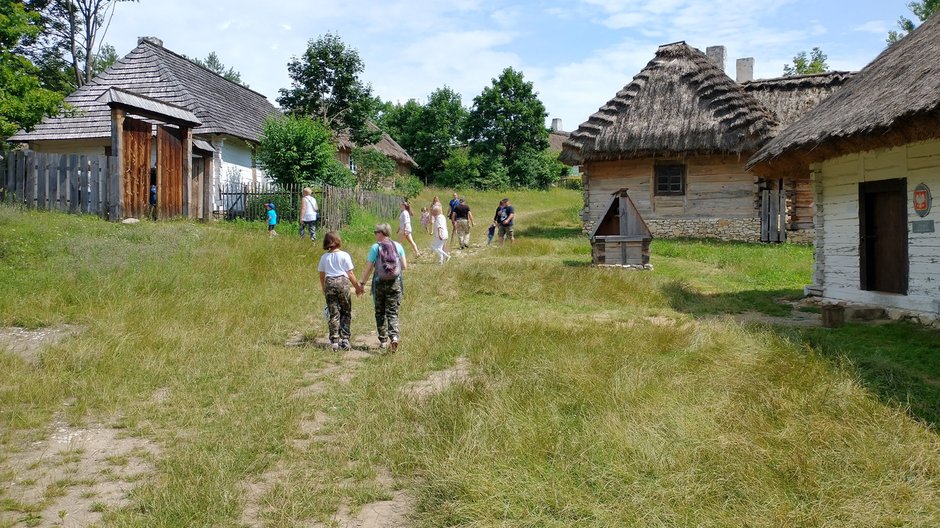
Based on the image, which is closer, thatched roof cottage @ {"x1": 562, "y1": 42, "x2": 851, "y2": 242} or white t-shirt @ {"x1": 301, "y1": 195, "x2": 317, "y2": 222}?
white t-shirt @ {"x1": 301, "y1": 195, "x2": 317, "y2": 222}

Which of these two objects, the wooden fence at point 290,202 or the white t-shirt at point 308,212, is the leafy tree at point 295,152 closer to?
Answer: the wooden fence at point 290,202

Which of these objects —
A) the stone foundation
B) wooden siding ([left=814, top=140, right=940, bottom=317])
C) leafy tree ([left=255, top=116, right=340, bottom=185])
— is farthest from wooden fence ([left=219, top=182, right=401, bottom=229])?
wooden siding ([left=814, top=140, right=940, bottom=317])

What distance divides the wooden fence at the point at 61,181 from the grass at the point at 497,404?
4.08 meters

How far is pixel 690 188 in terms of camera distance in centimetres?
2008

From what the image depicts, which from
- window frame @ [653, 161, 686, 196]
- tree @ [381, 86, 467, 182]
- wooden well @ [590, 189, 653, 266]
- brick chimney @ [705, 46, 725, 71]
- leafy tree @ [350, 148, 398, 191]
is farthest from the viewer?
tree @ [381, 86, 467, 182]

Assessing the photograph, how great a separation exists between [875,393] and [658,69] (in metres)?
17.7

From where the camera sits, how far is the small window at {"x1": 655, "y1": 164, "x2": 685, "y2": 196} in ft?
66.4

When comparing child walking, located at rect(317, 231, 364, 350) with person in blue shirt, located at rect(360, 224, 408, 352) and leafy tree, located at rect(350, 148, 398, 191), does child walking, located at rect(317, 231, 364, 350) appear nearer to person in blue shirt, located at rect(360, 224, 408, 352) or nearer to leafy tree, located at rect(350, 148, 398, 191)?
person in blue shirt, located at rect(360, 224, 408, 352)

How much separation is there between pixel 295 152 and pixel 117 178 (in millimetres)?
5694

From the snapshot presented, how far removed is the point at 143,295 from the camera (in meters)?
8.45

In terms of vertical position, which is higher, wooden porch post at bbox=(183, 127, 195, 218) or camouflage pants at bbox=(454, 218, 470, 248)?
wooden porch post at bbox=(183, 127, 195, 218)

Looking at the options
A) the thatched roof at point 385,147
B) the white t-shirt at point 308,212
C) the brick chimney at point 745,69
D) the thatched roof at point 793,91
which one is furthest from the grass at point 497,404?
the thatched roof at point 385,147

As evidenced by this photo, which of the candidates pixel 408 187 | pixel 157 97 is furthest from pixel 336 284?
pixel 408 187

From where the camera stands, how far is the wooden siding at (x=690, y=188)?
19609mm
